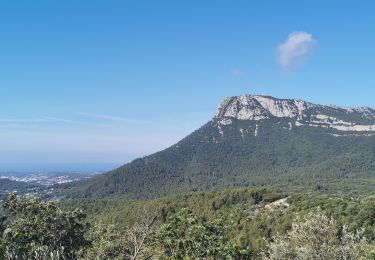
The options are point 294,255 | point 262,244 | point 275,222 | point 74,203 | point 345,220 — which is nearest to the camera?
point 294,255

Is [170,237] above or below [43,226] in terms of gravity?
below

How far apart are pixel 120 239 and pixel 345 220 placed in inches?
2281

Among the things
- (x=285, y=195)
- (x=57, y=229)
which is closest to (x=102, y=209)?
(x=285, y=195)

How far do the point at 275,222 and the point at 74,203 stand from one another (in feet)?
342

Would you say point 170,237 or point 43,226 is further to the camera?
point 43,226

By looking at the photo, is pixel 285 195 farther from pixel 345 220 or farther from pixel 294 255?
pixel 294 255

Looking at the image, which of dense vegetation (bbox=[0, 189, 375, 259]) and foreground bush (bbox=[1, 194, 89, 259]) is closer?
dense vegetation (bbox=[0, 189, 375, 259])

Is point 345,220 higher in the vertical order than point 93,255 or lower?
lower

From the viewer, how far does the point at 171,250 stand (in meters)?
35.8

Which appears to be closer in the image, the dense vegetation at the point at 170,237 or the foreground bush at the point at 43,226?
the dense vegetation at the point at 170,237

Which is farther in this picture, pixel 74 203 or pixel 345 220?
pixel 74 203

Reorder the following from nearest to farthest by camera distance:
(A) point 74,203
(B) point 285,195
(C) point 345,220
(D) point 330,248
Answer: (D) point 330,248, (C) point 345,220, (B) point 285,195, (A) point 74,203

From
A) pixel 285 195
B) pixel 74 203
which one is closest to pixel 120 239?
pixel 285 195

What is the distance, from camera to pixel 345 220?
80.9m
